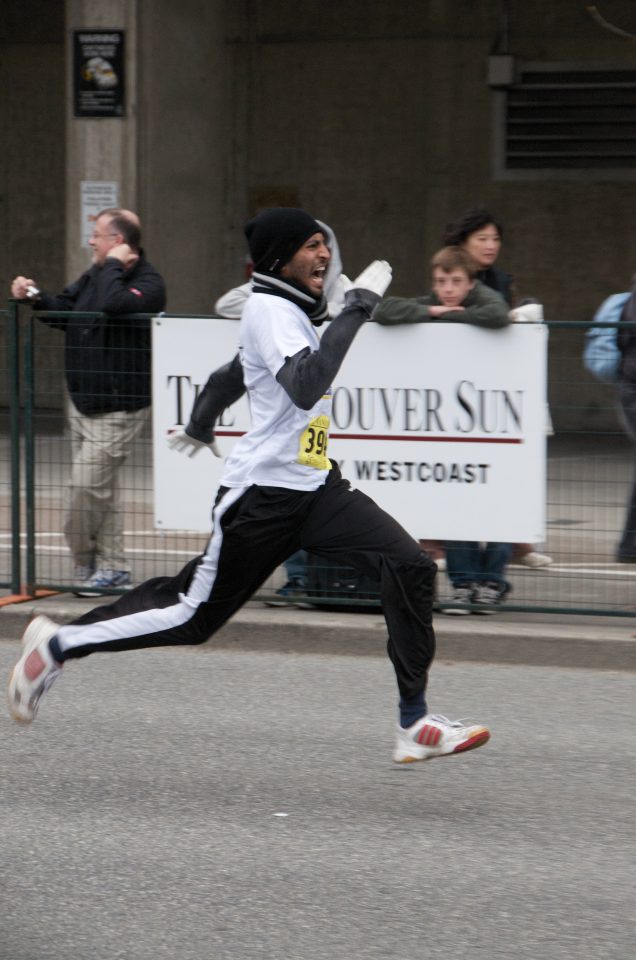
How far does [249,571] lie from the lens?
488 cm

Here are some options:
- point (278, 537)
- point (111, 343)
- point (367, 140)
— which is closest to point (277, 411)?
point (278, 537)

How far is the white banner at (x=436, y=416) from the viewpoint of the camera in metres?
6.92

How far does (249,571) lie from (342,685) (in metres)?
1.67

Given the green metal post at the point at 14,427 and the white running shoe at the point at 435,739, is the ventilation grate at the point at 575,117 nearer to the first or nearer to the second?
the green metal post at the point at 14,427

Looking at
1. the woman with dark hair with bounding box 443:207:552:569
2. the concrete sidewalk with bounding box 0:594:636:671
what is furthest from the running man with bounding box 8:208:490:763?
the woman with dark hair with bounding box 443:207:552:569

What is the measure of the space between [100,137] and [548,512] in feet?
26.5

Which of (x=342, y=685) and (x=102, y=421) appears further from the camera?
(x=102, y=421)

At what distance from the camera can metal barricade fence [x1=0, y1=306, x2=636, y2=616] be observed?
7.05 meters

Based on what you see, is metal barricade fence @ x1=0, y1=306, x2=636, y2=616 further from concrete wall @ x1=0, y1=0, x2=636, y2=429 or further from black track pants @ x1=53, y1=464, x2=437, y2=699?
concrete wall @ x1=0, y1=0, x2=636, y2=429

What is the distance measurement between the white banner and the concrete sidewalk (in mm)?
423

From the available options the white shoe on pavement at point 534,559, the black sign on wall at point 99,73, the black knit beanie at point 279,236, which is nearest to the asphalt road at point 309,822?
the white shoe on pavement at point 534,559

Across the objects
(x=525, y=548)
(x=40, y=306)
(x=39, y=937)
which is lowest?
(x=39, y=937)

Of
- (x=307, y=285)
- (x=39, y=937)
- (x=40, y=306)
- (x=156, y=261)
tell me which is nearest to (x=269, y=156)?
(x=156, y=261)

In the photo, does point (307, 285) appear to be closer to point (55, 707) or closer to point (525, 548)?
point (55, 707)
